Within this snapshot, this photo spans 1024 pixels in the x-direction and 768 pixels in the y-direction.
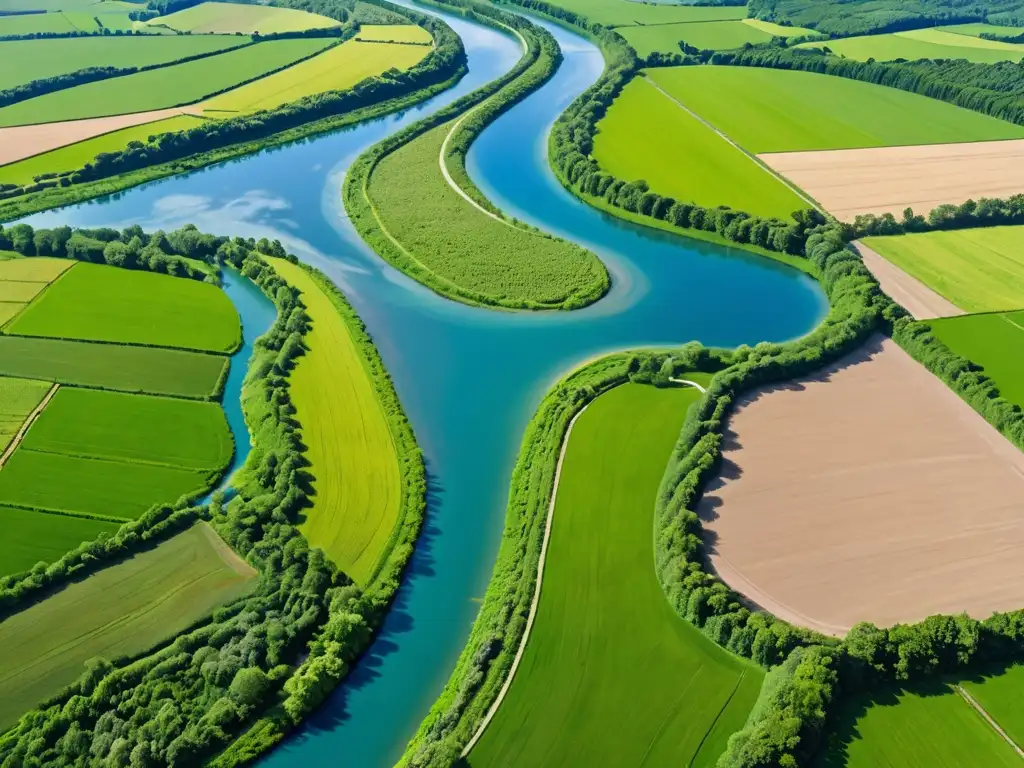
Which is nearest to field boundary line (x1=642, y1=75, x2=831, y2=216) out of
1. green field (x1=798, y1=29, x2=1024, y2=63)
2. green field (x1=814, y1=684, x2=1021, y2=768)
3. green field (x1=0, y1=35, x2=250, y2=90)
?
green field (x1=798, y1=29, x2=1024, y2=63)

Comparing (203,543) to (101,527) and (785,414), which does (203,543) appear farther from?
(785,414)

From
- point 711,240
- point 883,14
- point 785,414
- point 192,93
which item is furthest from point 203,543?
point 883,14

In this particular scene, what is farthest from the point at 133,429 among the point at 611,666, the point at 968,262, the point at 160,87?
the point at 160,87

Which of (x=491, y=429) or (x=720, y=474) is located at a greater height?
(x=720, y=474)

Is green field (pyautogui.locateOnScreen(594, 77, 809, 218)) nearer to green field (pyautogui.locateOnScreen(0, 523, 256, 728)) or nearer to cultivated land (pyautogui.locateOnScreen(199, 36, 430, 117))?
cultivated land (pyautogui.locateOnScreen(199, 36, 430, 117))

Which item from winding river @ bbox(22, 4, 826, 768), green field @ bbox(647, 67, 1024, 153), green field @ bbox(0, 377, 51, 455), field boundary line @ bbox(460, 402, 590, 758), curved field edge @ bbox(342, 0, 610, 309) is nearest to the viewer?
field boundary line @ bbox(460, 402, 590, 758)

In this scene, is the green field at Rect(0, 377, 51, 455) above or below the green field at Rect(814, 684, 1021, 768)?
below
